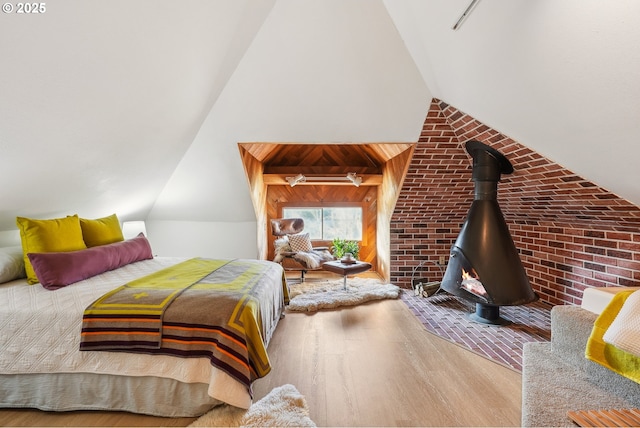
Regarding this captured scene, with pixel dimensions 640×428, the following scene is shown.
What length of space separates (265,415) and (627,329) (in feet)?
6.32

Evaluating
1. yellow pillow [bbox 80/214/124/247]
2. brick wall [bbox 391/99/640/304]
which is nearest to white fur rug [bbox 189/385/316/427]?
yellow pillow [bbox 80/214/124/247]

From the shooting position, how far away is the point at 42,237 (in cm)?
250

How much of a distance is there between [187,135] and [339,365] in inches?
112

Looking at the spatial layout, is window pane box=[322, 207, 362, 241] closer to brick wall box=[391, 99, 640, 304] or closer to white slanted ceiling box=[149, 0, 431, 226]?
brick wall box=[391, 99, 640, 304]

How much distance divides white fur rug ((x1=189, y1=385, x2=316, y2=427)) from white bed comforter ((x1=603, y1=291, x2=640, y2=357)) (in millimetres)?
1599

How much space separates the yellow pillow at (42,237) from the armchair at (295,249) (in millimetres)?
2990

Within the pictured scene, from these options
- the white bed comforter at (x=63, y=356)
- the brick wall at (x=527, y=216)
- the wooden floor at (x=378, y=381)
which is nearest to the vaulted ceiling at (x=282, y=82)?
the brick wall at (x=527, y=216)

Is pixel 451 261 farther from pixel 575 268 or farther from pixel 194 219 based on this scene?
pixel 194 219

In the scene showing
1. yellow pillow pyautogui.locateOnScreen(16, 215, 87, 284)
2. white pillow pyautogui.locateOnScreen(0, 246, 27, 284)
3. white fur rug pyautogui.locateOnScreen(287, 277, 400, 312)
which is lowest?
white fur rug pyautogui.locateOnScreen(287, 277, 400, 312)

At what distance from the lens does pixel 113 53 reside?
1901 millimetres

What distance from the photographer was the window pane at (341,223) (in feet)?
20.9

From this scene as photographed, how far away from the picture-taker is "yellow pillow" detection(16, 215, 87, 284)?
247 cm

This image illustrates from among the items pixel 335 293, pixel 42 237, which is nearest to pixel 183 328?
pixel 42 237

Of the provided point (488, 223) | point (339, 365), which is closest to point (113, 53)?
point (339, 365)
